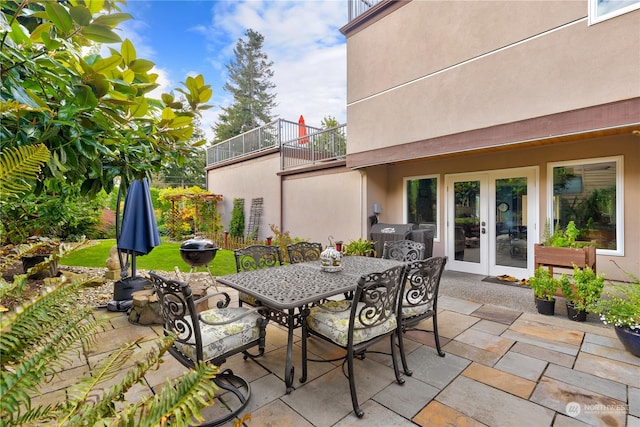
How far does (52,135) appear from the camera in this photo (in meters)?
1.30

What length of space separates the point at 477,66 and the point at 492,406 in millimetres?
5107

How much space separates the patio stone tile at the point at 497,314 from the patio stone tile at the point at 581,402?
4.43ft

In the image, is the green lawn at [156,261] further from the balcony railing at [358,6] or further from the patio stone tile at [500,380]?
the balcony railing at [358,6]

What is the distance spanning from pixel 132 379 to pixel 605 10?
6.13 metres

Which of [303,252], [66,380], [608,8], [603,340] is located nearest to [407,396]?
[303,252]

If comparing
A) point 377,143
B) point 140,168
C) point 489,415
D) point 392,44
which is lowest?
point 489,415

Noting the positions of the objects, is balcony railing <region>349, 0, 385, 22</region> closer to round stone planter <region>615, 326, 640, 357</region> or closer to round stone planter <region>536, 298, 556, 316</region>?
round stone planter <region>536, 298, 556, 316</region>

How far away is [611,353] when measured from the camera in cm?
282

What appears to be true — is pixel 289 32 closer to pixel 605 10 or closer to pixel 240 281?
pixel 605 10

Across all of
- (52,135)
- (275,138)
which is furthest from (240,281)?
(275,138)

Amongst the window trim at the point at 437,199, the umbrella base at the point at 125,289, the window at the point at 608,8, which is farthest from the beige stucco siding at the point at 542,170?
the umbrella base at the point at 125,289

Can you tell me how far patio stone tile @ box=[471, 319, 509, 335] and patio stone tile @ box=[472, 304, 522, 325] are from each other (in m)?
0.11

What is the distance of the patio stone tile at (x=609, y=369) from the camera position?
7.92 ft

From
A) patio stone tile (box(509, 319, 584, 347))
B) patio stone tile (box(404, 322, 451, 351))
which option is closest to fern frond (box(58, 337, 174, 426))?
patio stone tile (box(404, 322, 451, 351))
